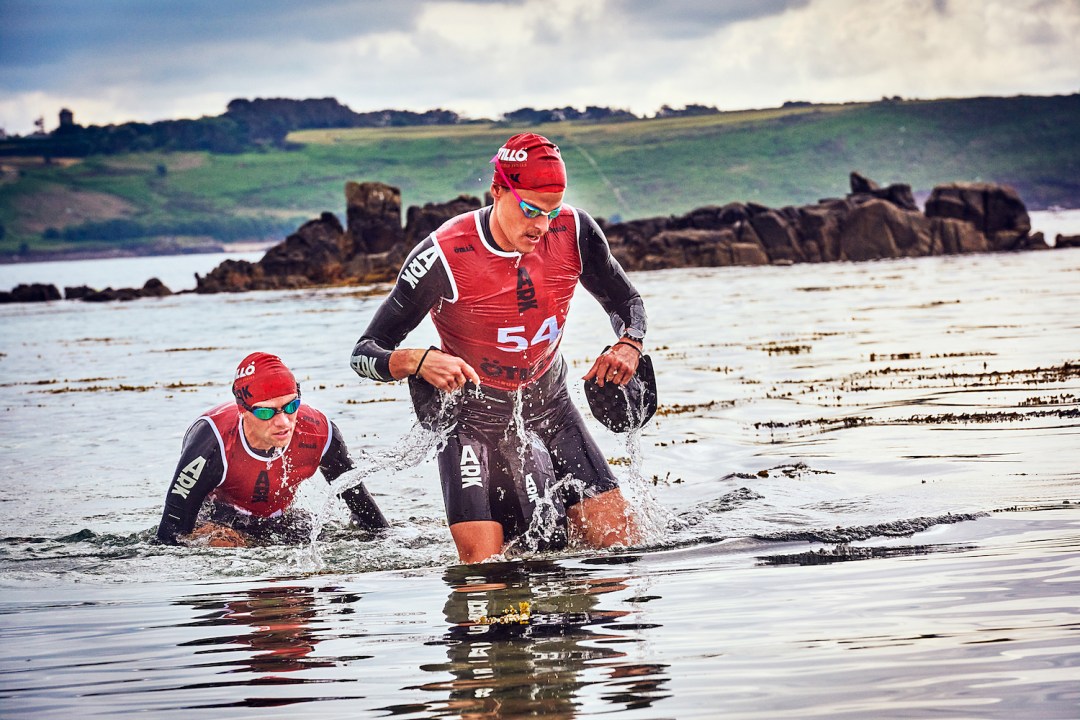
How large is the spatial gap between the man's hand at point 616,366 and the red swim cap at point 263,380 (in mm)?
2659

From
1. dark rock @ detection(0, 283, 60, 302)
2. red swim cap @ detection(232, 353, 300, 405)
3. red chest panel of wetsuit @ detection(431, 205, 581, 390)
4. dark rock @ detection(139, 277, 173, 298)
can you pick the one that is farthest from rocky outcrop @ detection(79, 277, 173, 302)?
red chest panel of wetsuit @ detection(431, 205, 581, 390)

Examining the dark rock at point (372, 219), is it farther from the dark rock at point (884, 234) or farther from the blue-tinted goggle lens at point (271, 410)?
the blue-tinted goggle lens at point (271, 410)

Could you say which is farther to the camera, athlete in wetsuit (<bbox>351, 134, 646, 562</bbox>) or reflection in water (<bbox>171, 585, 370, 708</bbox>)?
athlete in wetsuit (<bbox>351, 134, 646, 562</bbox>)

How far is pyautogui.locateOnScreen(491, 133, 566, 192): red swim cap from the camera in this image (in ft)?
27.9

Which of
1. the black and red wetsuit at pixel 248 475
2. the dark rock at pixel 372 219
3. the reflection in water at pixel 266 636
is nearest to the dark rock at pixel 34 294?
the dark rock at pixel 372 219

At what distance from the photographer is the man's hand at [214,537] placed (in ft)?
35.3

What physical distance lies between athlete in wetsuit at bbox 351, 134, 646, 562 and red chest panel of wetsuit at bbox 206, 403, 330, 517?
216 cm

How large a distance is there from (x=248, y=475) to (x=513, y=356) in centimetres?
309

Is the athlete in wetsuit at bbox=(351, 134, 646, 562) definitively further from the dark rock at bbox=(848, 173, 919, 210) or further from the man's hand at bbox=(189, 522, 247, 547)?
the dark rock at bbox=(848, 173, 919, 210)

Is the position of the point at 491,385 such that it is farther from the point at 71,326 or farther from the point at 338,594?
the point at 71,326

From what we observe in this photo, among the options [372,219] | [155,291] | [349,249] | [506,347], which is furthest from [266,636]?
[372,219]

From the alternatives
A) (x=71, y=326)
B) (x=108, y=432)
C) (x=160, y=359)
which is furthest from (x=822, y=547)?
(x=71, y=326)

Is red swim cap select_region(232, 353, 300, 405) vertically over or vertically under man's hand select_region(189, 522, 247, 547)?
over

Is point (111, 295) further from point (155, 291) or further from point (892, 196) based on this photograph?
point (892, 196)
